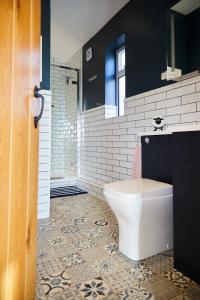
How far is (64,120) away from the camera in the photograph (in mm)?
4234

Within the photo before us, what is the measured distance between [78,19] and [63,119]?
6.14 ft

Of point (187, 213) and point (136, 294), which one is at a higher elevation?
point (187, 213)

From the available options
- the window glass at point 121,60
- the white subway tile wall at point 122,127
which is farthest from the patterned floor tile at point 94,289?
the window glass at point 121,60

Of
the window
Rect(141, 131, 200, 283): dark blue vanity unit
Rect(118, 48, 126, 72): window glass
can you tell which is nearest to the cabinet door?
Rect(141, 131, 200, 283): dark blue vanity unit

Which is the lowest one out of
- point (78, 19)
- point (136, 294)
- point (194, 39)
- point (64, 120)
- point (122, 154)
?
point (136, 294)

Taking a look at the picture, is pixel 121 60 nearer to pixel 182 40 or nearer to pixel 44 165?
pixel 182 40

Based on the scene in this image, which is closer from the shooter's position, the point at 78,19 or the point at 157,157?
the point at 157,157

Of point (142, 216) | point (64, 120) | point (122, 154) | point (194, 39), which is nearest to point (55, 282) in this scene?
point (142, 216)

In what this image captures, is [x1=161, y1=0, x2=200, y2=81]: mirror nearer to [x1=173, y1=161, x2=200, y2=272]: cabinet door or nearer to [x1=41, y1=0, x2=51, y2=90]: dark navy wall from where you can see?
[x1=173, y1=161, x2=200, y2=272]: cabinet door

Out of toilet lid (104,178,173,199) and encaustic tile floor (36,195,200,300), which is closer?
encaustic tile floor (36,195,200,300)

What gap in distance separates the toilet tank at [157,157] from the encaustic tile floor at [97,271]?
1.91 ft

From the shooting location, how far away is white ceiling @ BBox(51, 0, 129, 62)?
2529 millimetres

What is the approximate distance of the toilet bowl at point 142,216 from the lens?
4.21 ft

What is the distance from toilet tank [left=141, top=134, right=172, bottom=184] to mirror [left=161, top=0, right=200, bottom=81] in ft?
1.92
